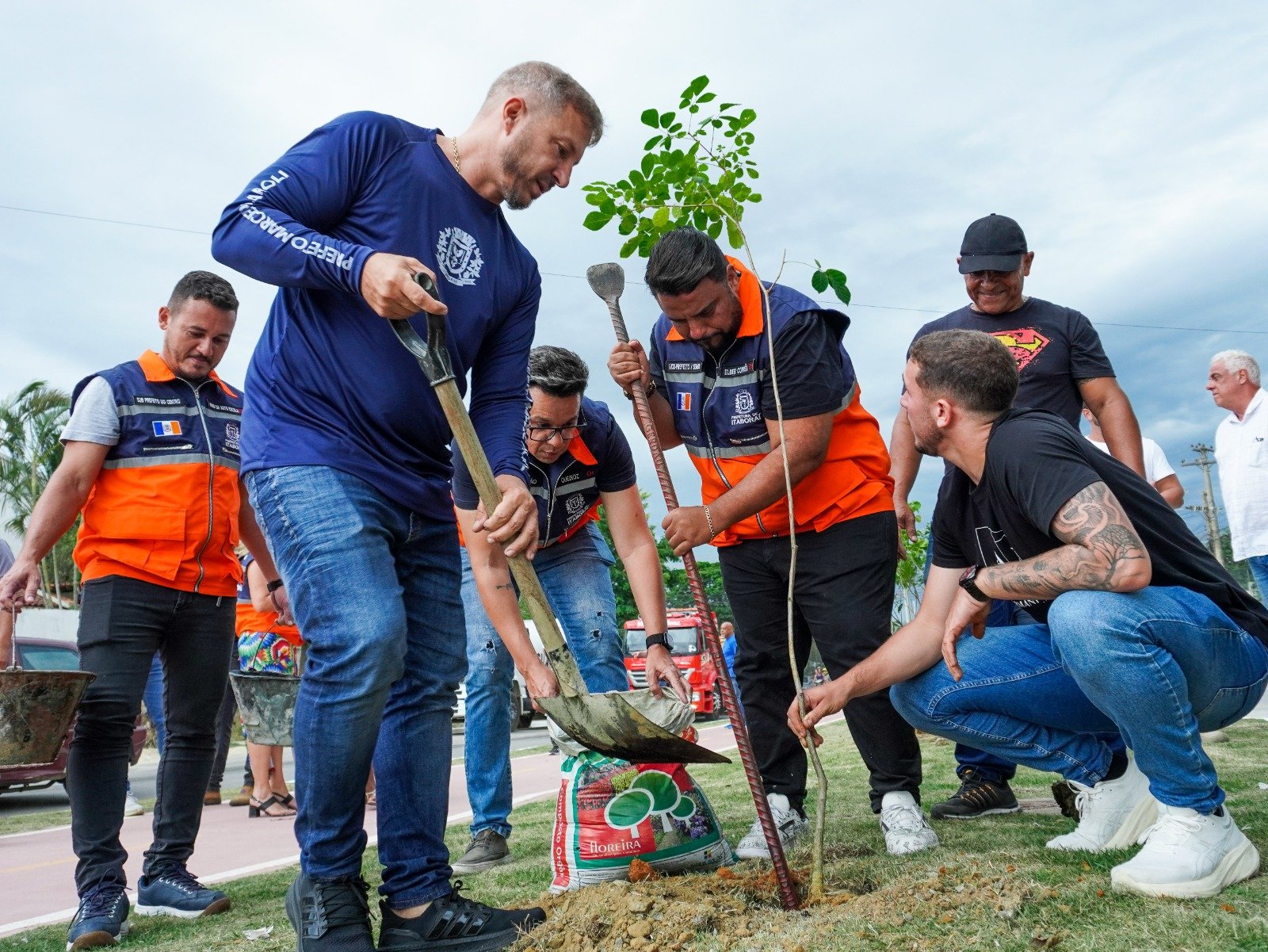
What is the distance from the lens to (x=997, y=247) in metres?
4.23

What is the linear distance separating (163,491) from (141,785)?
847 centimetres

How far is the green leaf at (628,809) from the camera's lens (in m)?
3.09

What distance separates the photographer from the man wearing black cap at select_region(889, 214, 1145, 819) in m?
4.23

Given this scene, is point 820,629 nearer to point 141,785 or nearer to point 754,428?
point 754,428

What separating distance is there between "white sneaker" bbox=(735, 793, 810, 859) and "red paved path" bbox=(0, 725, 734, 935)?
120 centimetres

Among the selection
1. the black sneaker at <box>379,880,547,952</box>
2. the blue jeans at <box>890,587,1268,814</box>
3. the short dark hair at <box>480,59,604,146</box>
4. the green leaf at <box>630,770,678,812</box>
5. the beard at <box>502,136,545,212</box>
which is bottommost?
the black sneaker at <box>379,880,547,952</box>

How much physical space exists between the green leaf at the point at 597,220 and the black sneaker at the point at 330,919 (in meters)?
2.28

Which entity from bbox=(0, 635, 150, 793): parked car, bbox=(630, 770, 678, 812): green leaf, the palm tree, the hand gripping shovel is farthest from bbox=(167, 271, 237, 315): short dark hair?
the palm tree

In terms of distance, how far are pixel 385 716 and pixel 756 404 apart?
1667mm

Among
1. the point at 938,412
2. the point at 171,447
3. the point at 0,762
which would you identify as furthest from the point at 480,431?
the point at 0,762

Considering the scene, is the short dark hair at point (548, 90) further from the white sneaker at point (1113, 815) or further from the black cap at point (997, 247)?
the white sneaker at point (1113, 815)

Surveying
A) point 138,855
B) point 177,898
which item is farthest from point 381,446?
point 138,855

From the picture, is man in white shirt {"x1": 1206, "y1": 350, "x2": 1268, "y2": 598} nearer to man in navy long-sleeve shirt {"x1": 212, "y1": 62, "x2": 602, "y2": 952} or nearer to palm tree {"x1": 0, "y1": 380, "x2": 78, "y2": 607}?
man in navy long-sleeve shirt {"x1": 212, "y1": 62, "x2": 602, "y2": 952}

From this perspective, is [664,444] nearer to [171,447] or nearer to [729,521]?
[729,521]
